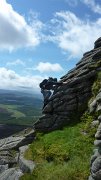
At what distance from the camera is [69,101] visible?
144 ft

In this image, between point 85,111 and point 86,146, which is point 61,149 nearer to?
point 86,146

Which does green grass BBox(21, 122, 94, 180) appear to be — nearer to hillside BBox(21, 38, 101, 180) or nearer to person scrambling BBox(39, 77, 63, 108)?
hillside BBox(21, 38, 101, 180)

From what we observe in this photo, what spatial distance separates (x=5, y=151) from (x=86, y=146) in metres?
16.7

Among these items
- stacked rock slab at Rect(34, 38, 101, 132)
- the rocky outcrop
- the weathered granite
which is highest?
stacked rock slab at Rect(34, 38, 101, 132)

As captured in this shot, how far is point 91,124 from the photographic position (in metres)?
37.5

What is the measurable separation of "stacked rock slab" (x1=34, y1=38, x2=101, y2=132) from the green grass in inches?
89.6

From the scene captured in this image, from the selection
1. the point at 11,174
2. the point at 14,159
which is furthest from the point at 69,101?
the point at 11,174

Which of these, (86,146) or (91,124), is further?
(91,124)

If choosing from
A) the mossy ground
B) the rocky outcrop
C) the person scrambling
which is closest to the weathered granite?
the rocky outcrop

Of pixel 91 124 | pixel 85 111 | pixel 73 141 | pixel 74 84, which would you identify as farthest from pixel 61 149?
pixel 74 84

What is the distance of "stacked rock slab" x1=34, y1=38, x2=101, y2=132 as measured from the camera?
43469mm

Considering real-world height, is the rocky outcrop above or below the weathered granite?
above

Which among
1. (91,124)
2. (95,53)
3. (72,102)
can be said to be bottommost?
(91,124)

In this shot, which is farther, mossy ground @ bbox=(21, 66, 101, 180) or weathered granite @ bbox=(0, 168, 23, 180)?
weathered granite @ bbox=(0, 168, 23, 180)
